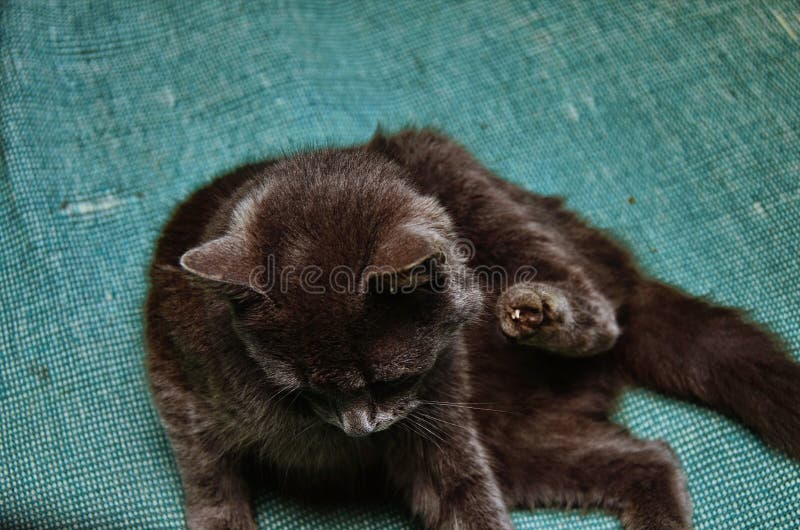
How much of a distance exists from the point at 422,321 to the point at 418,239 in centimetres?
19

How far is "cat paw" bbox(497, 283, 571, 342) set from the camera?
1.88m

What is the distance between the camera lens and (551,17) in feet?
9.52

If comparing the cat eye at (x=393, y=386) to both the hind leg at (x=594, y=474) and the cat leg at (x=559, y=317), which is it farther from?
the hind leg at (x=594, y=474)

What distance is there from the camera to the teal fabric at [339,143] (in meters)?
1.97

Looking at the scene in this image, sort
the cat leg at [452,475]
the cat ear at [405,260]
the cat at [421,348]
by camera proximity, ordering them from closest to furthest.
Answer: the cat ear at [405,260] → the cat at [421,348] → the cat leg at [452,475]

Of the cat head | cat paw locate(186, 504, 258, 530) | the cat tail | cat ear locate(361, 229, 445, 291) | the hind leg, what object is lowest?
cat paw locate(186, 504, 258, 530)

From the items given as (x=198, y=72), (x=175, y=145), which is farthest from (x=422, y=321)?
(x=198, y=72)

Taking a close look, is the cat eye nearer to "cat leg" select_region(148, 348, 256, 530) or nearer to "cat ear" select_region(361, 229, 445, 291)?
"cat ear" select_region(361, 229, 445, 291)

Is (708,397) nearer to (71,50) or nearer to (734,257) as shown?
(734,257)

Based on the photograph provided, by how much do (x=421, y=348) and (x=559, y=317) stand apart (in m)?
0.52

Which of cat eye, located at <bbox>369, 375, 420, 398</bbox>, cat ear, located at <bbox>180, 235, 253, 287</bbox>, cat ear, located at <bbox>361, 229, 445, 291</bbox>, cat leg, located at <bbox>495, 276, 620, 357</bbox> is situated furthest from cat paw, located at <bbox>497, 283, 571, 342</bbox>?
cat ear, located at <bbox>180, 235, 253, 287</bbox>

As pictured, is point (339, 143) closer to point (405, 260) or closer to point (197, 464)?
point (197, 464)

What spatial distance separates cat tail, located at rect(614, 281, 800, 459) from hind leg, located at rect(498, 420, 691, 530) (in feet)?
0.63

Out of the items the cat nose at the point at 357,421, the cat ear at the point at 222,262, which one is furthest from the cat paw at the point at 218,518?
the cat ear at the point at 222,262
